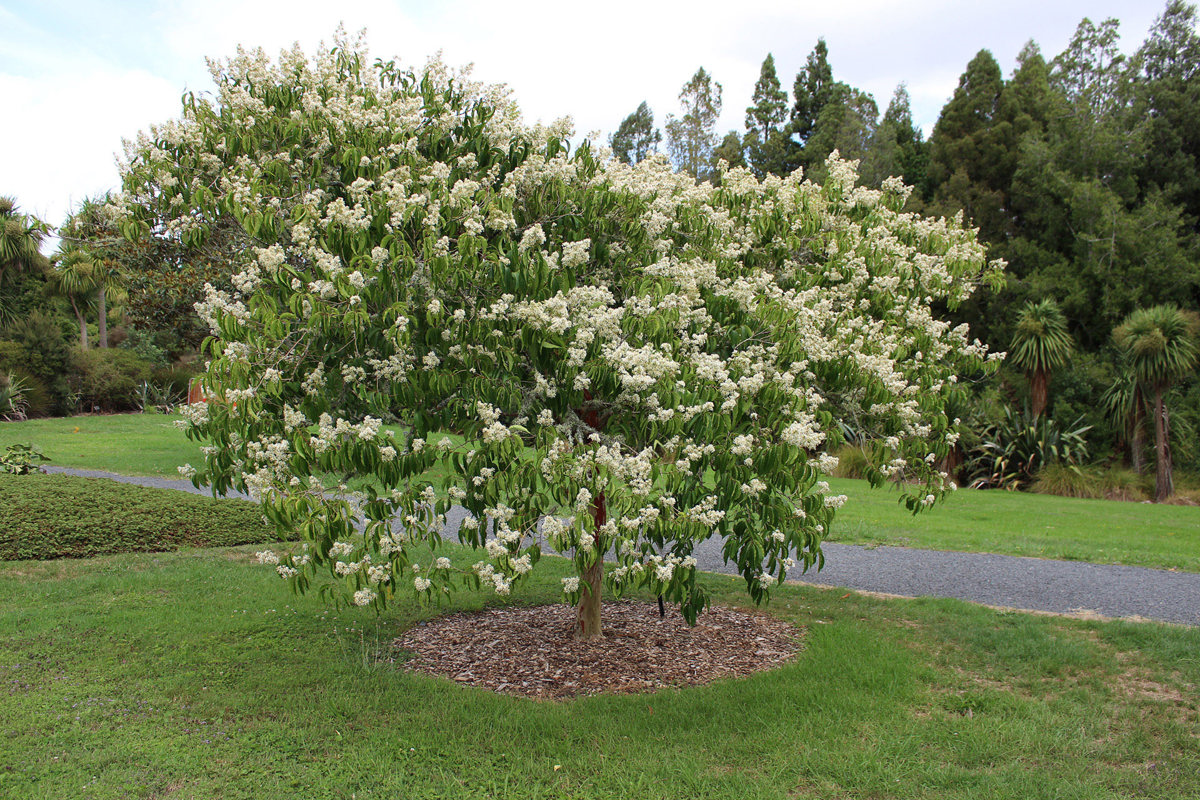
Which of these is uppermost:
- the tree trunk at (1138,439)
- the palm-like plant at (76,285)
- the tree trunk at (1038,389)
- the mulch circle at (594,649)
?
the palm-like plant at (76,285)

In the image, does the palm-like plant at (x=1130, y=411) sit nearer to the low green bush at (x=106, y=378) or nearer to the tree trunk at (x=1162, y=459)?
the tree trunk at (x=1162, y=459)

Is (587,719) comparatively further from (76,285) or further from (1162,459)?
(76,285)

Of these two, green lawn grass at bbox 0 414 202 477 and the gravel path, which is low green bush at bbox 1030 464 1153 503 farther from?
green lawn grass at bbox 0 414 202 477

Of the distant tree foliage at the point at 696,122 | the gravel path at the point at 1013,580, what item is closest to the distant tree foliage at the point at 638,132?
the distant tree foliage at the point at 696,122

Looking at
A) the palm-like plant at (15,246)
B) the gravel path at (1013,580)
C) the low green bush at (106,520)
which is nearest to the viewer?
the gravel path at (1013,580)

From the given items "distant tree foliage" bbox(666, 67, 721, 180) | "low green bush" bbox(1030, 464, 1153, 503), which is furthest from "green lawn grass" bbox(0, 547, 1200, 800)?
"distant tree foliage" bbox(666, 67, 721, 180)

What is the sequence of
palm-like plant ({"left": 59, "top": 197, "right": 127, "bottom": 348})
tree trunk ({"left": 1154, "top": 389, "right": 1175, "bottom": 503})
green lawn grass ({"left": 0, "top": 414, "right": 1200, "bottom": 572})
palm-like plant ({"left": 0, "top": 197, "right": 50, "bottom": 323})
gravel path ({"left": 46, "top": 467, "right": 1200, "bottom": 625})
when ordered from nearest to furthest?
palm-like plant ({"left": 59, "top": 197, "right": 127, "bottom": 348}) < gravel path ({"left": 46, "top": 467, "right": 1200, "bottom": 625}) < green lawn grass ({"left": 0, "top": 414, "right": 1200, "bottom": 572}) < tree trunk ({"left": 1154, "top": 389, "right": 1175, "bottom": 503}) < palm-like plant ({"left": 0, "top": 197, "right": 50, "bottom": 323})

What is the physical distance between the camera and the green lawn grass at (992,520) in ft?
37.2

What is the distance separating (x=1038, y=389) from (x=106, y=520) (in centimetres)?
2263

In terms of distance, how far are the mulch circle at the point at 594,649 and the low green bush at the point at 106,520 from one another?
190 inches

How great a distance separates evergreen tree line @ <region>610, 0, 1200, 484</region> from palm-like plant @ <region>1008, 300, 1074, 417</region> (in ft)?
0.43

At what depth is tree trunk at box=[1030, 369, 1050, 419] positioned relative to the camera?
22575mm

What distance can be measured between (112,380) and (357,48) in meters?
30.6

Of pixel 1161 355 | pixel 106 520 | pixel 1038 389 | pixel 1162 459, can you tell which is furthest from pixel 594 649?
pixel 1038 389
